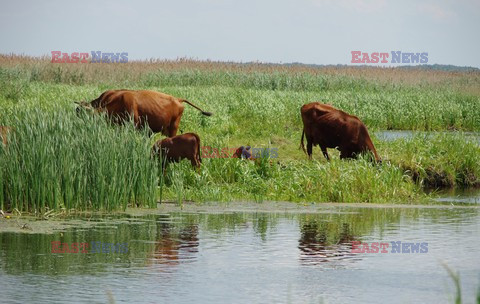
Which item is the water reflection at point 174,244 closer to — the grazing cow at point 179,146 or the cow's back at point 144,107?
the grazing cow at point 179,146

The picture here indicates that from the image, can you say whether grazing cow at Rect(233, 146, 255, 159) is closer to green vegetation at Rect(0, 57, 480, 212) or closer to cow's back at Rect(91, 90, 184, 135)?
green vegetation at Rect(0, 57, 480, 212)

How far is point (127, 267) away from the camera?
978 cm

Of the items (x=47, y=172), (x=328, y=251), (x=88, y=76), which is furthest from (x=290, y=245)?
(x=88, y=76)

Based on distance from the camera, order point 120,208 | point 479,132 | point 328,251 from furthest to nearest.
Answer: point 479,132 → point 120,208 → point 328,251

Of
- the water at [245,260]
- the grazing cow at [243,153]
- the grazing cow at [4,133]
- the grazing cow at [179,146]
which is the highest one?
the grazing cow at [4,133]

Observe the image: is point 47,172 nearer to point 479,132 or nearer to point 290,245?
point 290,245

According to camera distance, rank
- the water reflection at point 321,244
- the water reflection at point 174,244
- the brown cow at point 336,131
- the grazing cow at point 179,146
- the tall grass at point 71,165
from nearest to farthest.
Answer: the water reflection at point 174,244
the water reflection at point 321,244
the tall grass at point 71,165
the grazing cow at point 179,146
the brown cow at point 336,131

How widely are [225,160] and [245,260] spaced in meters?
6.45

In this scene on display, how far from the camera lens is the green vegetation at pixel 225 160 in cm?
1296

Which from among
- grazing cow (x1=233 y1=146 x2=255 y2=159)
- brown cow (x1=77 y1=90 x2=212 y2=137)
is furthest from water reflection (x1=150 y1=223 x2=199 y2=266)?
brown cow (x1=77 y1=90 x2=212 y2=137)

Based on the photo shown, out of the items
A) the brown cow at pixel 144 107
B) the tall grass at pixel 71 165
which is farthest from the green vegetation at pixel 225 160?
the brown cow at pixel 144 107

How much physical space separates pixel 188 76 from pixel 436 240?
29.1 metres

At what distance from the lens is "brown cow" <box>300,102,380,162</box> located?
17922 mm

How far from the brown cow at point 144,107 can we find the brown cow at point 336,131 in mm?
2291
